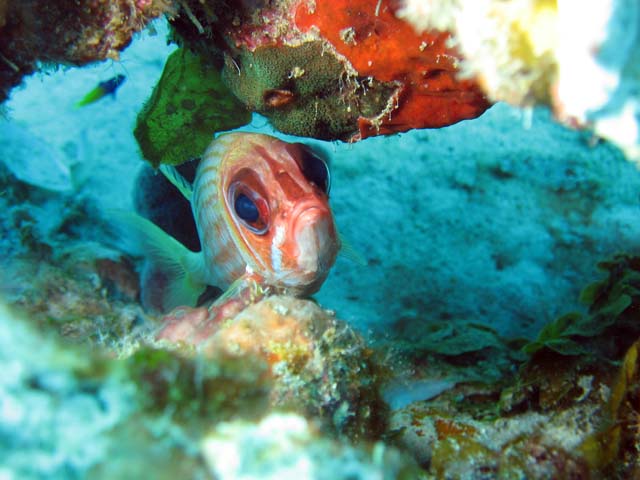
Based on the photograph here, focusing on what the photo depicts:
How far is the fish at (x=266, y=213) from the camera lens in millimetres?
2533

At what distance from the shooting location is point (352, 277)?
6750 mm

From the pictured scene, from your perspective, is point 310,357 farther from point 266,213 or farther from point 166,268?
point 166,268

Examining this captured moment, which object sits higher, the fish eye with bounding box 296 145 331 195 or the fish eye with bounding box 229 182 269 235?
the fish eye with bounding box 296 145 331 195

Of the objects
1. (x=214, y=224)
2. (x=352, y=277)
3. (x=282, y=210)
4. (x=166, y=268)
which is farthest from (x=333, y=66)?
(x=352, y=277)

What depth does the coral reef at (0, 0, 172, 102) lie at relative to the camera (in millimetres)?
2469

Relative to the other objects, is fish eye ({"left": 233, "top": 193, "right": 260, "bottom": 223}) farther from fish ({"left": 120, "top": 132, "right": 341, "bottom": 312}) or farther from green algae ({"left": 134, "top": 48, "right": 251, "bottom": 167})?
green algae ({"left": 134, "top": 48, "right": 251, "bottom": 167})

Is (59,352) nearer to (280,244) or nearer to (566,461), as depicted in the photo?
(280,244)

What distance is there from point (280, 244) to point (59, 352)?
184 cm

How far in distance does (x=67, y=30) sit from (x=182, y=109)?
1.19 meters

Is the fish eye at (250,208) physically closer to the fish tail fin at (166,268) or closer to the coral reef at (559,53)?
the fish tail fin at (166,268)

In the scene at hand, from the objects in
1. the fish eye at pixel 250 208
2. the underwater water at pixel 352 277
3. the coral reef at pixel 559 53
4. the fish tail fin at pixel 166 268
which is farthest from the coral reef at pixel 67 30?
the coral reef at pixel 559 53

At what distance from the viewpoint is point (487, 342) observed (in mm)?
3512

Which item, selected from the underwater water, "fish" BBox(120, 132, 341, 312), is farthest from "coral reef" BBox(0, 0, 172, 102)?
"fish" BBox(120, 132, 341, 312)

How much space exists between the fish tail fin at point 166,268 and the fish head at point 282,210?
1145 millimetres
